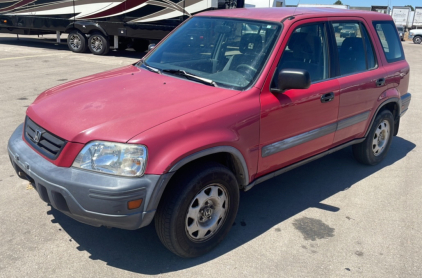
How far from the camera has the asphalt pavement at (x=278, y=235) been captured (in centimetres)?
313

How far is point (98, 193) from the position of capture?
2.67m

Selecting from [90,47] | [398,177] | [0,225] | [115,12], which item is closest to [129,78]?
[0,225]

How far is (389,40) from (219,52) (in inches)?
99.3

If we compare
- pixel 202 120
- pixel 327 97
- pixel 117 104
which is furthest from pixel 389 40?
pixel 117 104

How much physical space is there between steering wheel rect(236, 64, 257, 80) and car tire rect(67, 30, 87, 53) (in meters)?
12.3

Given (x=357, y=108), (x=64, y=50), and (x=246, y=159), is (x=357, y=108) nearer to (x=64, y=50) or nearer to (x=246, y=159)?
(x=246, y=159)

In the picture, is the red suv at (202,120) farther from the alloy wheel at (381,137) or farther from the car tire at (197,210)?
the alloy wheel at (381,137)

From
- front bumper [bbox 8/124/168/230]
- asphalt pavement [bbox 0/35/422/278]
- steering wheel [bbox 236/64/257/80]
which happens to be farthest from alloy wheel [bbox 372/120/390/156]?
front bumper [bbox 8/124/168/230]

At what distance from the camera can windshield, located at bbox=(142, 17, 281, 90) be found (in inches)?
141

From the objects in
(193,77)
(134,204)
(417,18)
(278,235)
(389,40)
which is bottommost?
(278,235)

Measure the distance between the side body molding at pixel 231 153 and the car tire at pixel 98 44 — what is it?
12034 mm

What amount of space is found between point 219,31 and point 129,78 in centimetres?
100

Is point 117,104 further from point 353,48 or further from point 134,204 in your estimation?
point 353,48

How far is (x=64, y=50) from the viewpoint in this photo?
51.8ft
